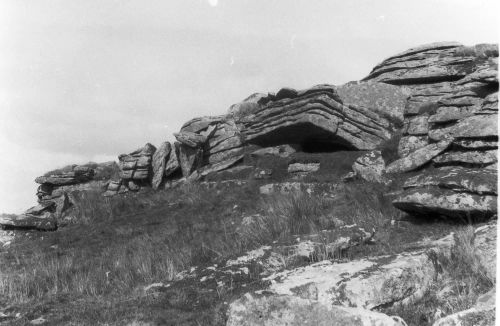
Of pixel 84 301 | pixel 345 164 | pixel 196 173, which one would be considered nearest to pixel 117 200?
pixel 196 173

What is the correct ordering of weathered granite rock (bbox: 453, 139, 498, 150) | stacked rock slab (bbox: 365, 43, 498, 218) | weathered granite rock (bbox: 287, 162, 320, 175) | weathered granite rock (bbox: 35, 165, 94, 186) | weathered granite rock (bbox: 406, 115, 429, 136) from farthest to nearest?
1. weathered granite rock (bbox: 35, 165, 94, 186)
2. weathered granite rock (bbox: 287, 162, 320, 175)
3. weathered granite rock (bbox: 406, 115, 429, 136)
4. weathered granite rock (bbox: 453, 139, 498, 150)
5. stacked rock slab (bbox: 365, 43, 498, 218)

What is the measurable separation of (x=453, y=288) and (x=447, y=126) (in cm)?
1104

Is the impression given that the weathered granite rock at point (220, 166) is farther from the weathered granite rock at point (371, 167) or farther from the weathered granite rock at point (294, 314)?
the weathered granite rock at point (294, 314)

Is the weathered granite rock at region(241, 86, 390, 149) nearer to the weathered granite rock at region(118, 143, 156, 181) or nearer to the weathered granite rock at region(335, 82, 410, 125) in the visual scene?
the weathered granite rock at region(335, 82, 410, 125)

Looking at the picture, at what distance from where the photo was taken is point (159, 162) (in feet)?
86.9

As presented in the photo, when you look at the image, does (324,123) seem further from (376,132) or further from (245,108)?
(245,108)

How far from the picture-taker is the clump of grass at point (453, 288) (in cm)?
541

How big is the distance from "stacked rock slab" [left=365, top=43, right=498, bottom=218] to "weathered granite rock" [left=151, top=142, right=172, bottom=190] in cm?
1420

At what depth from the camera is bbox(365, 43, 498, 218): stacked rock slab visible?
9328 mm

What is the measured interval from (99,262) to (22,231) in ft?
37.4

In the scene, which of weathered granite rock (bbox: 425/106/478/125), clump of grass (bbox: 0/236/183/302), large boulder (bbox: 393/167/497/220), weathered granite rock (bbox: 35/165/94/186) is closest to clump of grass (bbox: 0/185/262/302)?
clump of grass (bbox: 0/236/183/302)

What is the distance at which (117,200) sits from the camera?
2388cm

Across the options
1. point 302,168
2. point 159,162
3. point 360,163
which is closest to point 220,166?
point 159,162

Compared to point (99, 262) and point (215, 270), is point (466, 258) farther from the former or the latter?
point (99, 262)
